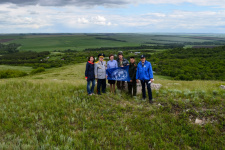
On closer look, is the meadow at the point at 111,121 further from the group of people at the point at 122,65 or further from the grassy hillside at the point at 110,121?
the group of people at the point at 122,65

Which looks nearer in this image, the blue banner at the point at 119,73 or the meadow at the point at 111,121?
the meadow at the point at 111,121

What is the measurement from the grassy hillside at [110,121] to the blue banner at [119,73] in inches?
44.8

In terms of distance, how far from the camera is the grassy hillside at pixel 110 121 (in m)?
5.75

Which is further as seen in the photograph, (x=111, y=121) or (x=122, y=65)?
(x=122, y=65)

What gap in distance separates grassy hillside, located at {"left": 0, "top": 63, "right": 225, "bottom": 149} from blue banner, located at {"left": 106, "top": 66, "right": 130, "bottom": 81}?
3.74ft

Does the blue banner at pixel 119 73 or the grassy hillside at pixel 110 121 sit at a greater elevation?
the blue banner at pixel 119 73

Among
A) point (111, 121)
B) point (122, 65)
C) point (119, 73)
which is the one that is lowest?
point (111, 121)

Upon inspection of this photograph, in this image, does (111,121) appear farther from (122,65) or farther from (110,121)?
(122,65)

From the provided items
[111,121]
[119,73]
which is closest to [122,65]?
[119,73]

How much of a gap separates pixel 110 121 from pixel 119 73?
3829 millimetres

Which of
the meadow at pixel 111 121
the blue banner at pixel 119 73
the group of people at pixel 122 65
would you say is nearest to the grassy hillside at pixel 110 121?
the meadow at pixel 111 121

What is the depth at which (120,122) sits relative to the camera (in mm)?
7070

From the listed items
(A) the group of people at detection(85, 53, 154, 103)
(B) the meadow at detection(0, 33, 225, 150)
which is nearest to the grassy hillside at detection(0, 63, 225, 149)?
(B) the meadow at detection(0, 33, 225, 150)

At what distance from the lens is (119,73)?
33.7ft
